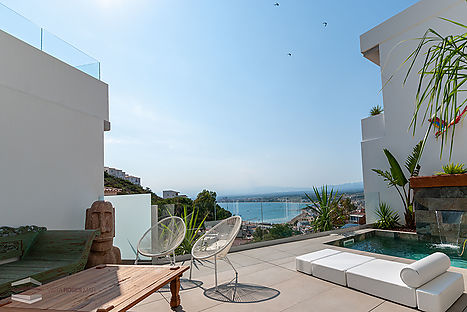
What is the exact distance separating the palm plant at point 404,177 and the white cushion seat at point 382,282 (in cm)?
475

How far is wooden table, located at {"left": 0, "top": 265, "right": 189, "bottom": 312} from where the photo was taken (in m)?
2.21

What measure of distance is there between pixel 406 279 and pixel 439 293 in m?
0.27

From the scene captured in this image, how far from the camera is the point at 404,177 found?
7.82 m

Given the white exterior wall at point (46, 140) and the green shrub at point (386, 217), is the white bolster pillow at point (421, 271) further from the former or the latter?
the green shrub at point (386, 217)

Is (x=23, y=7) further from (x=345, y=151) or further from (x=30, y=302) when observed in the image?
(x=345, y=151)

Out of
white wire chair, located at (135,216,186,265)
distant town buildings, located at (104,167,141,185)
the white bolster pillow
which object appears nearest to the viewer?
the white bolster pillow

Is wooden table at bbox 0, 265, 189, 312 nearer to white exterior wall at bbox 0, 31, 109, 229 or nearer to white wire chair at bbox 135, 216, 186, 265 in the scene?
white wire chair at bbox 135, 216, 186, 265

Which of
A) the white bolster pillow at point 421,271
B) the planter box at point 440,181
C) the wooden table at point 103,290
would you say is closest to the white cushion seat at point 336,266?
the white bolster pillow at point 421,271

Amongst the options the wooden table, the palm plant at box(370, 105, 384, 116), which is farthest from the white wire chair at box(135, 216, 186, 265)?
the palm plant at box(370, 105, 384, 116)

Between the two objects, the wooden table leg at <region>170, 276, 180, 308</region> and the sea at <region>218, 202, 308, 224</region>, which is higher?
the sea at <region>218, 202, 308, 224</region>

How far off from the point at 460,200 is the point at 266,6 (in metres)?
6.28

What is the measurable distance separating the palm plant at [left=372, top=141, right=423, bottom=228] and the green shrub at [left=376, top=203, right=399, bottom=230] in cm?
32

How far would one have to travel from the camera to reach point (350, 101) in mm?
11766

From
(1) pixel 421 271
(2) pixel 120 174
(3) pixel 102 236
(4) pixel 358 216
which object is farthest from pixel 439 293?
(2) pixel 120 174
